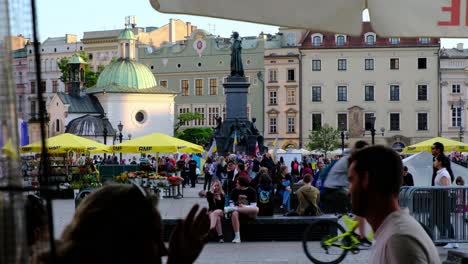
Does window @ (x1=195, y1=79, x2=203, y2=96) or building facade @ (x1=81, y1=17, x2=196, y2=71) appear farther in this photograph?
building facade @ (x1=81, y1=17, x2=196, y2=71)

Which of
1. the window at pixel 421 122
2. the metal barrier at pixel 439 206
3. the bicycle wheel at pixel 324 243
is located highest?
the metal barrier at pixel 439 206

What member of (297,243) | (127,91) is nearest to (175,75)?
(127,91)

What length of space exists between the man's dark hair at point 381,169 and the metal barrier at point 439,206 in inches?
447

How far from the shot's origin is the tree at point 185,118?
107 meters

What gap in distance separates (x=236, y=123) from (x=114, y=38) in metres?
81.8

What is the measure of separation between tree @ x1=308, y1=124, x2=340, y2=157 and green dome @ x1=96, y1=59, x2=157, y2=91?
663 inches

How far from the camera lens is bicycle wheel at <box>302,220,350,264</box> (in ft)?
49.1

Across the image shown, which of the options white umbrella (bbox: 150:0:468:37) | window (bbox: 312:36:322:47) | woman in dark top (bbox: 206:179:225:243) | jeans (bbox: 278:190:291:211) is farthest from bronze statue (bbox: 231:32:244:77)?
white umbrella (bbox: 150:0:468:37)

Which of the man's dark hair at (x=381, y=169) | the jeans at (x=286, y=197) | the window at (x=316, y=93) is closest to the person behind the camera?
the man's dark hair at (x=381, y=169)

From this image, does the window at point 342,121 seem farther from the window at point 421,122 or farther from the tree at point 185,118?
the tree at point 185,118

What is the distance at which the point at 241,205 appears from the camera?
18.6 m

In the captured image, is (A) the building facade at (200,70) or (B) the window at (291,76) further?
A: (A) the building facade at (200,70)

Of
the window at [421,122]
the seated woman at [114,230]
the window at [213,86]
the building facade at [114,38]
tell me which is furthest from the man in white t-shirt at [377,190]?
the building facade at [114,38]

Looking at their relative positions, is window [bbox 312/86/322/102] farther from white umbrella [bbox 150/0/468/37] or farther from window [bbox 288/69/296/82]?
white umbrella [bbox 150/0/468/37]
